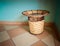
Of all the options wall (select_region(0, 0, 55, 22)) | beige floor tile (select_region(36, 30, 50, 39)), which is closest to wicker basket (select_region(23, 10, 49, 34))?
beige floor tile (select_region(36, 30, 50, 39))

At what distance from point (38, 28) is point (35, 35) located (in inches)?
5.6

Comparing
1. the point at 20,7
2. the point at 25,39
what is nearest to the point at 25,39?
the point at 25,39

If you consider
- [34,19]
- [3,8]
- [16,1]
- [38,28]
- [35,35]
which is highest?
[16,1]

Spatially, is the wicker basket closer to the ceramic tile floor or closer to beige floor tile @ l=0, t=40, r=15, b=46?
the ceramic tile floor

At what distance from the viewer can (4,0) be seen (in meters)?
1.66

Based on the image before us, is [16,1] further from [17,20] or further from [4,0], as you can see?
[17,20]

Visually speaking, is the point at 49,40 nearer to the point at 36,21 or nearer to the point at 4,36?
the point at 36,21

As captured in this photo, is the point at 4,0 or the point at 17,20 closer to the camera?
the point at 4,0

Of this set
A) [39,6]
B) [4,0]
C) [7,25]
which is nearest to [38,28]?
[39,6]

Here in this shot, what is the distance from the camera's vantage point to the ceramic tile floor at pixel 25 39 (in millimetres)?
1207

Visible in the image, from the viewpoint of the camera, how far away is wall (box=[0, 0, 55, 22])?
1.64 m

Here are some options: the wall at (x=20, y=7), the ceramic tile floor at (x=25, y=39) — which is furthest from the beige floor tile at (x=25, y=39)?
the wall at (x=20, y=7)

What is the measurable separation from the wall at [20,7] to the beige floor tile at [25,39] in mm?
501

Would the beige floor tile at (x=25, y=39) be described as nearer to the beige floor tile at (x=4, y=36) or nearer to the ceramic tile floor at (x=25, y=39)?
the ceramic tile floor at (x=25, y=39)
